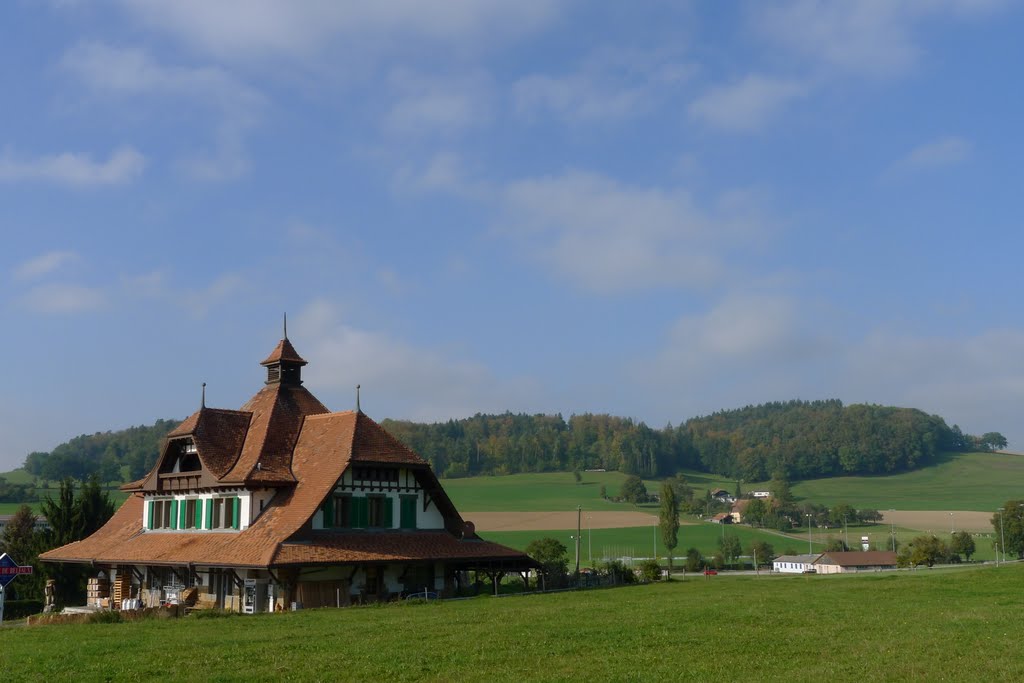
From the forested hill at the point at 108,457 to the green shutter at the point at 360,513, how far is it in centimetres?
9575

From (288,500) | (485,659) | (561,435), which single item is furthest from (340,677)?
(561,435)

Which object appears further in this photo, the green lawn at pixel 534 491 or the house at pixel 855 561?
the green lawn at pixel 534 491

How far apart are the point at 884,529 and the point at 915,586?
103 metres

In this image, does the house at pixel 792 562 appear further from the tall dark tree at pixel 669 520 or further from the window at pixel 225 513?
the window at pixel 225 513

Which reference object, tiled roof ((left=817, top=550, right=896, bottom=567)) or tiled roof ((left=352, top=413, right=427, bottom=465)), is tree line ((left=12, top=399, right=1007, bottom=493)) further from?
tiled roof ((left=352, top=413, right=427, bottom=465))

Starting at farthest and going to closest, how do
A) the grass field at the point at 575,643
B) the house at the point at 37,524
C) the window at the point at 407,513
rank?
the house at the point at 37,524, the window at the point at 407,513, the grass field at the point at 575,643

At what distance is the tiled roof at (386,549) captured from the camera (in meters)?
38.2

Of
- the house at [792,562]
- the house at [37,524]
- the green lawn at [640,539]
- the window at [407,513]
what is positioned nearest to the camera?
the window at [407,513]

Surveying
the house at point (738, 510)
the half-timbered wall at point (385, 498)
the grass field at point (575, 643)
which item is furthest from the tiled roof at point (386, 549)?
the house at point (738, 510)

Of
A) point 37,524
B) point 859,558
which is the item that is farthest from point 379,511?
point 859,558

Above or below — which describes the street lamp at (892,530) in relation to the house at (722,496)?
below

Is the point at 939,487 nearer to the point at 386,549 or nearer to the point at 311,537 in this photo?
the point at 386,549

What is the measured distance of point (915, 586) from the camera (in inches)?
1505

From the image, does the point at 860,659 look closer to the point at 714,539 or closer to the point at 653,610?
the point at 653,610
